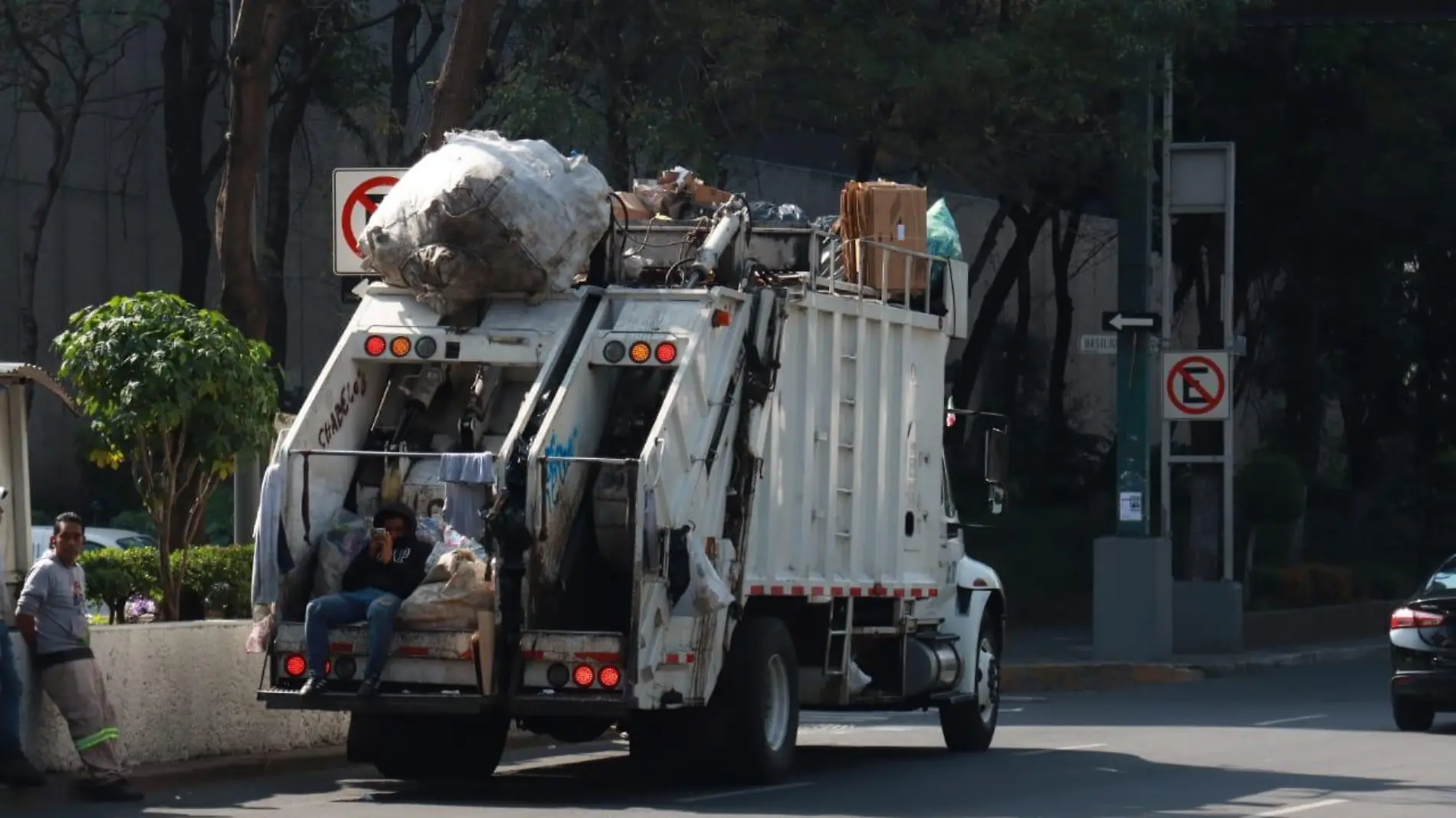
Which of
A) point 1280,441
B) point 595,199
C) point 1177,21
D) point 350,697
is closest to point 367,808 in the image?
point 350,697

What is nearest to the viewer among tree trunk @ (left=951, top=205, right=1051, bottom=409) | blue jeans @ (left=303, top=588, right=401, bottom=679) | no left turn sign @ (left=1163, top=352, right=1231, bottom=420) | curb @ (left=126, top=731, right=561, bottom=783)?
blue jeans @ (left=303, top=588, right=401, bottom=679)

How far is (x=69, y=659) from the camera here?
13000mm

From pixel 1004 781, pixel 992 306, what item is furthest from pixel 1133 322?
pixel 992 306

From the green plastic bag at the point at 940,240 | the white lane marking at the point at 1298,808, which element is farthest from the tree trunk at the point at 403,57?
the white lane marking at the point at 1298,808

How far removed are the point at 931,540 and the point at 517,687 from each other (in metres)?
4.89

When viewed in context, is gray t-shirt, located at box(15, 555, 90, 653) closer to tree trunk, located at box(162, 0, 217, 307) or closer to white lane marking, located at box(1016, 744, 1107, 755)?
white lane marking, located at box(1016, 744, 1107, 755)

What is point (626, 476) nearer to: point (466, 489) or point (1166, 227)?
point (466, 489)

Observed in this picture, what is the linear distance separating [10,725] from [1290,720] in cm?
1171

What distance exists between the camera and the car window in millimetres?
19172

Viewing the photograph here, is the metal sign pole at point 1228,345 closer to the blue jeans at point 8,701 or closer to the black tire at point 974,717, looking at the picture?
the black tire at point 974,717

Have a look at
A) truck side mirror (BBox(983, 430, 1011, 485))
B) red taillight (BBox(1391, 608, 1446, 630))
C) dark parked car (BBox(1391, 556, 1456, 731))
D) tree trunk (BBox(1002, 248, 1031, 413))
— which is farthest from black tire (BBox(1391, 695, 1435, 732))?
tree trunk (BBox(1002, 248, 1031, 413))

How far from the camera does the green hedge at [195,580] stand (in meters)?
17.8

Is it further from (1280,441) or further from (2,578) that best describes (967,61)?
(1280,441)

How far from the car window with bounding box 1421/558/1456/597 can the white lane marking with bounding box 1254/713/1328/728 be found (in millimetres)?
1634
